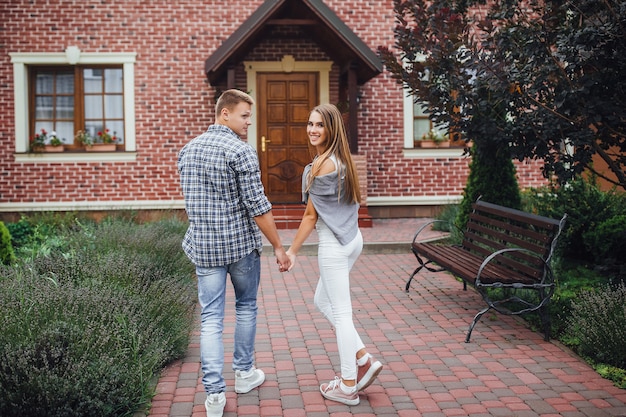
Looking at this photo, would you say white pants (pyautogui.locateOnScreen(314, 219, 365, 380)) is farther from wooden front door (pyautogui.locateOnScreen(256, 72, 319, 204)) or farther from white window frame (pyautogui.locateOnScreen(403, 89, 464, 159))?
white window frame (pyautogui.locateOnScreen(403, 89, 464, 159))

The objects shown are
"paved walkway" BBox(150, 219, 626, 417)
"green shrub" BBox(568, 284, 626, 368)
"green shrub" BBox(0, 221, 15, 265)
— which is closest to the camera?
"paved walkway" BBox(150, 219, 626, 417)

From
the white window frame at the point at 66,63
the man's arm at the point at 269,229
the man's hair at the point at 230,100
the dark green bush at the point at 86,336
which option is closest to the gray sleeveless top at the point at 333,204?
the man's arm at the point at 269,229

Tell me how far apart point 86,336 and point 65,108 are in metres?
10.4

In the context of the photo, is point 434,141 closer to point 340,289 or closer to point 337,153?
point 337,153

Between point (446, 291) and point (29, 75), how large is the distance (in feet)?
31.5

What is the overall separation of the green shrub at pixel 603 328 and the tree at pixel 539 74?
143 cm

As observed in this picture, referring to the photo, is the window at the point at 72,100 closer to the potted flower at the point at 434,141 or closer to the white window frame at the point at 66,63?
the white window frame at the point at 66,63

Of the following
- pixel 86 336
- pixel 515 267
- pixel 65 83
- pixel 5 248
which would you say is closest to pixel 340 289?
pixel 86 336


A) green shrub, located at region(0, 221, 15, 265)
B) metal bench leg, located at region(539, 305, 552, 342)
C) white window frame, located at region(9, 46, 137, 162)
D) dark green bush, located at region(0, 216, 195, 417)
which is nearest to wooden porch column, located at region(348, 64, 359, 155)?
white window frame, located at region(9, 46, 137, 162)

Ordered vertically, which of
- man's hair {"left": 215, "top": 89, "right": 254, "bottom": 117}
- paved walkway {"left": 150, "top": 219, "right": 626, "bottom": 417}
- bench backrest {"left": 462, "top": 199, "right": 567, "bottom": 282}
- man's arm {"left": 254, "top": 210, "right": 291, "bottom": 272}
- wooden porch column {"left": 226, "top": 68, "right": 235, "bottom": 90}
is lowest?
paved walkway {"left": 150, "top": 219, "right": 626, "bottom": 417}

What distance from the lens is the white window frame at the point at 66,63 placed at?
1361cm

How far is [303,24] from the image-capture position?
40.8 ft

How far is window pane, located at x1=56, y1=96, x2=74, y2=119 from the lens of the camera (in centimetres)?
1395

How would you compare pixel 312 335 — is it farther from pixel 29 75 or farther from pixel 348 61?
pixel 29 75
